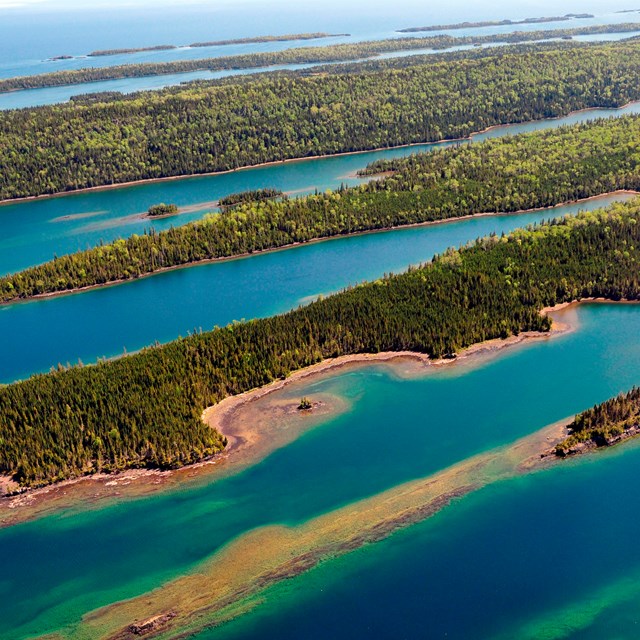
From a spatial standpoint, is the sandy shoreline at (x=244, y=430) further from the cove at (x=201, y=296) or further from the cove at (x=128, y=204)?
the cove at (x=128, y=204)

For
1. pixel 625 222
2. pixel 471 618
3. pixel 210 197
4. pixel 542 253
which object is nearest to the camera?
pixel 471 618

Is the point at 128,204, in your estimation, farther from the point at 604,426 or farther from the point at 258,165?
the point at 604,426

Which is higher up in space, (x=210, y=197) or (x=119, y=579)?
(x=210, y=197)

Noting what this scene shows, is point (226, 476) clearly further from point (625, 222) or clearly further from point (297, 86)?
point (297, 86)

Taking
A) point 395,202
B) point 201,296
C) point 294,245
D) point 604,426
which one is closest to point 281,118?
point 395,202

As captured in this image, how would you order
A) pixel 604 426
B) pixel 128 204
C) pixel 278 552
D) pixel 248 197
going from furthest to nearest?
pixel 128 204, pixel 248 197, pixel 604 426, pixel 278 552

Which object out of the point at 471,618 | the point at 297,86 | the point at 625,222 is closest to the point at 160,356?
the point at 471,618
